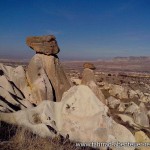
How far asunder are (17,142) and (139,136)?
373 inches

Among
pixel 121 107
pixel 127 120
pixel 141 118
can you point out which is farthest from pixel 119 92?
pixel 127 120

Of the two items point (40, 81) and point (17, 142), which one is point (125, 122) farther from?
point (17, 142)

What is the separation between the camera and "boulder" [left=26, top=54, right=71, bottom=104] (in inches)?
626

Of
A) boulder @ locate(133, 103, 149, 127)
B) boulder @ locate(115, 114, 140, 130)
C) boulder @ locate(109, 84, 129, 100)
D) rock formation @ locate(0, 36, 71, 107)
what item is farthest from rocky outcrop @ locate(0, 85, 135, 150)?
boulder @ locate(109, 84, 129, 100)

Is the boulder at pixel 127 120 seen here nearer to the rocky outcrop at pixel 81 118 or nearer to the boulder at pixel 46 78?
the boulder at pixel 46 78

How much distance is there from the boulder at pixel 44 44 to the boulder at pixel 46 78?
1.11ft

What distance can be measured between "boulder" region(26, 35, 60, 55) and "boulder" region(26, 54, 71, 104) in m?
0.34

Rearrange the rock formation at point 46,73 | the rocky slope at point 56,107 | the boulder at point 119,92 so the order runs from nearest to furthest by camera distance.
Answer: the rocky slope at point 56,107 < the rock formation at point 46,73 < the boulder at point 119,92

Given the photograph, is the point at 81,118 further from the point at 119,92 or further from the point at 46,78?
the point at 119,92

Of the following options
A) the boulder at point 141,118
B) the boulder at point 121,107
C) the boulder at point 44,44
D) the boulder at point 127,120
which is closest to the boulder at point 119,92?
the boulder at point 121,107

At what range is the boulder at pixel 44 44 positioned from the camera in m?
18.2

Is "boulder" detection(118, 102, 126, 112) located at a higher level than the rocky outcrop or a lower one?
lower

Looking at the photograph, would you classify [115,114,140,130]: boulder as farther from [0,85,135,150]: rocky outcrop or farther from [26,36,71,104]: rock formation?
[0,85,135,150]: rocky outcrop

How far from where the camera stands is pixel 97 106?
1062cm
